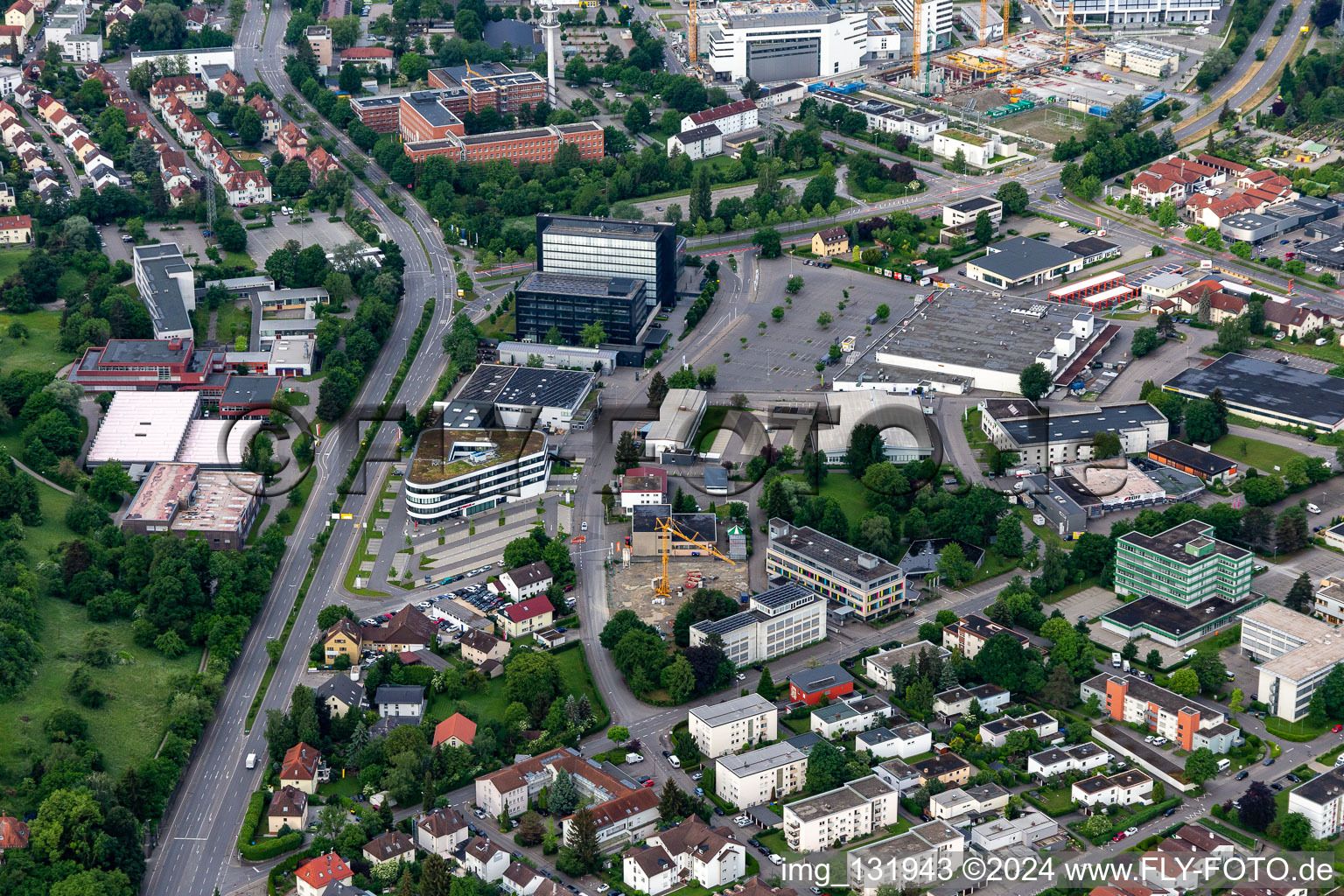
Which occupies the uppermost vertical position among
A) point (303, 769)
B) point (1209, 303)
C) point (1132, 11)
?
point (1132, 11)

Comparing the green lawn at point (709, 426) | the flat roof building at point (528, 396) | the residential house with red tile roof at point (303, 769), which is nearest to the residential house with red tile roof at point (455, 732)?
the residential house with red tile roof at point (303, 769)

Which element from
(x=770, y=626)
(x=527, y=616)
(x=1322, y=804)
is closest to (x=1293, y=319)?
(x=770, y=626)

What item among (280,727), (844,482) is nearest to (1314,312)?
(844,482)

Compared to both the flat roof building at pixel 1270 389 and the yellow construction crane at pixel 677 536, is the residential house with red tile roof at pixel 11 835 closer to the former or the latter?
the yellow construction crane at pixel 677 536

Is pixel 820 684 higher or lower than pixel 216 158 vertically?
lower

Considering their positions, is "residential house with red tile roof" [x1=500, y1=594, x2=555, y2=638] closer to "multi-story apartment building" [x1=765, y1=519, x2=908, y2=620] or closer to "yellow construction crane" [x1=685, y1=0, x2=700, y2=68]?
"multi-story apartment building" [x1=765, y1=519, x2=908, y2=620]

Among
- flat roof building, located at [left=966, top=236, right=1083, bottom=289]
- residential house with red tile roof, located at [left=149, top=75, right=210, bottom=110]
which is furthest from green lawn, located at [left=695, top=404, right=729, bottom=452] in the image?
residential house with red tile roof, located at [left=149, top=75, right=210, bottom=110]

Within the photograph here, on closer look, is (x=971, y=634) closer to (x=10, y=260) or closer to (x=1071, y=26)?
(x=10, y=260)
